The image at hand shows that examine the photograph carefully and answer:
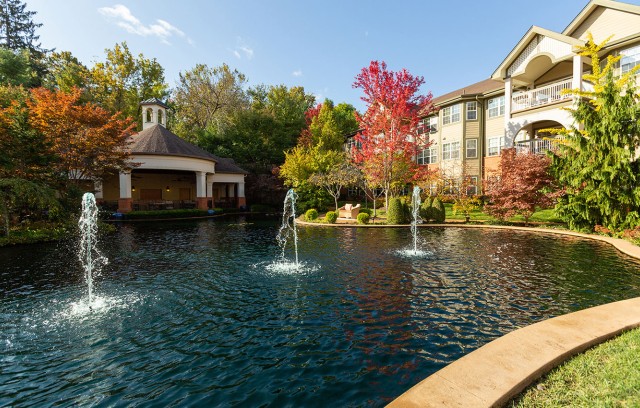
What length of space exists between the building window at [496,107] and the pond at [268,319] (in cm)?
1991

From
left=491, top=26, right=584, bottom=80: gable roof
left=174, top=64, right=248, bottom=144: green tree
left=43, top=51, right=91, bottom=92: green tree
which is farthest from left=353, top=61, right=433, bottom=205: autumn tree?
left=43, top=51, right=91, bottom=92: green tree

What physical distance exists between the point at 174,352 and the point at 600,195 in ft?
65.3

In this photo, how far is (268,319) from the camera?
6.64m

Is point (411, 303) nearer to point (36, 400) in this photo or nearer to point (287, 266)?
point (287, 266)

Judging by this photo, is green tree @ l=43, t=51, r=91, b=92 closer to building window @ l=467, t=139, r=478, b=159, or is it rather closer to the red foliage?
the red foliage

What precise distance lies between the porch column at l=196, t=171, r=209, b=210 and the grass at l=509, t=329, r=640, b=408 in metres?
35.8

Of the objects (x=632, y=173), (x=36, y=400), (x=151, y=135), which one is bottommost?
(x=36, y=400)

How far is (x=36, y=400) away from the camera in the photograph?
4.17m

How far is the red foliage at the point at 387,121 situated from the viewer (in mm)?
25781

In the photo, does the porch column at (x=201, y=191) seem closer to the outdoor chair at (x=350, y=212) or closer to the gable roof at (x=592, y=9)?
the outdoor chair at (x=350, y=212)

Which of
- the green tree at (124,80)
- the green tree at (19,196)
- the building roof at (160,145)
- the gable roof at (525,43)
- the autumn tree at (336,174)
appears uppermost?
the green tree at (124,80)

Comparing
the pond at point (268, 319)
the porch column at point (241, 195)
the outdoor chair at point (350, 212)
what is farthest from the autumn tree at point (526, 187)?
the porch column at point (241, 195)

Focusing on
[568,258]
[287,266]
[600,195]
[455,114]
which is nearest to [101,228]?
[287,266]

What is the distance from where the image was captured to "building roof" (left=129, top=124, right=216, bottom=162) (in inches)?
1312
